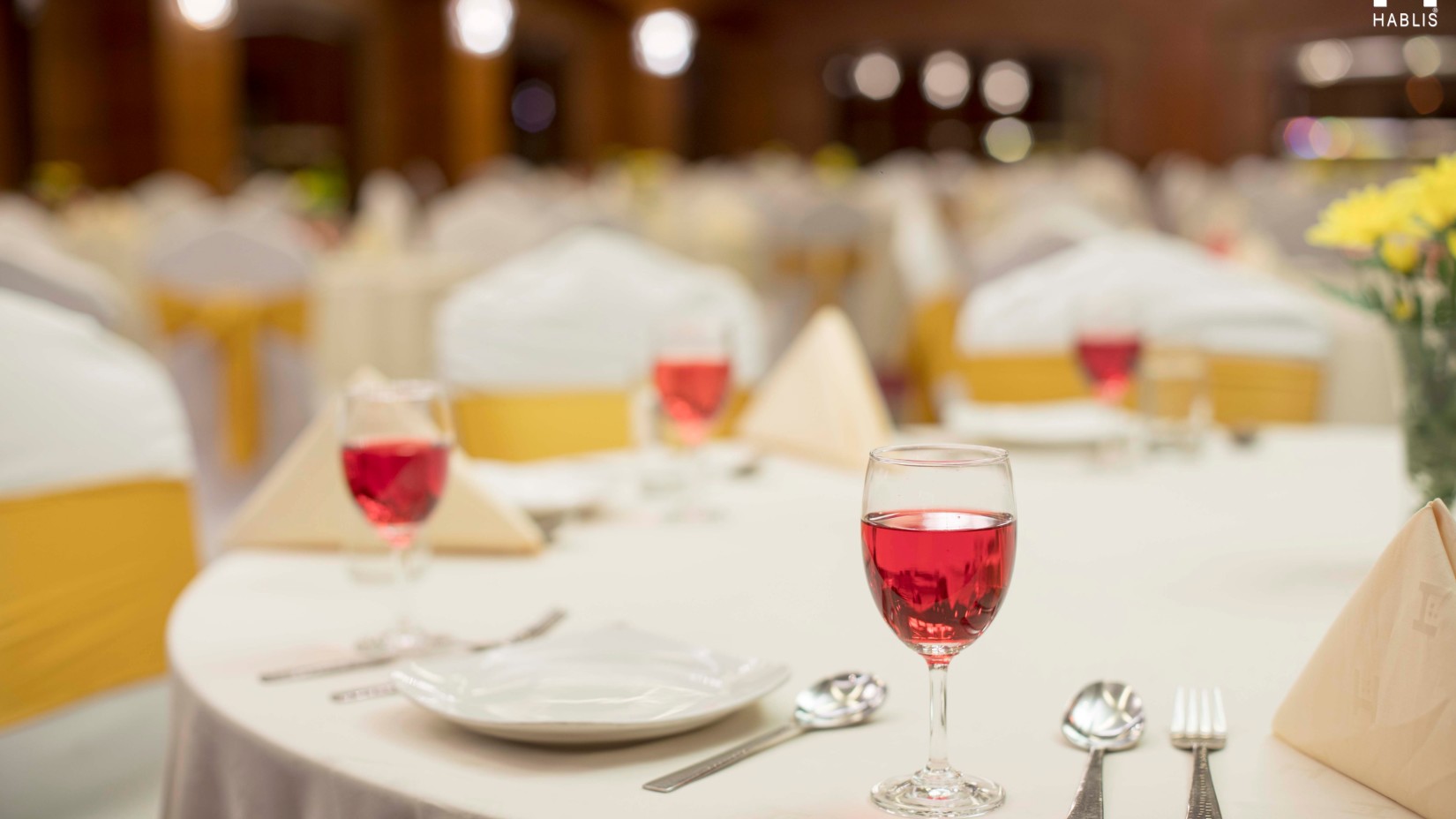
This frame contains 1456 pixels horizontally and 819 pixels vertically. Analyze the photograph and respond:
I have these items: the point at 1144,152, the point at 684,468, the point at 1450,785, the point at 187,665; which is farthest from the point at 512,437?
the point at 1144,152

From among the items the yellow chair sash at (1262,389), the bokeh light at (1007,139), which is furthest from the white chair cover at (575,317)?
the bokeh light at (1007,139)

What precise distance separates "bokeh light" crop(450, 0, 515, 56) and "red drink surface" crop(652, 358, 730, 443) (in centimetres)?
1204

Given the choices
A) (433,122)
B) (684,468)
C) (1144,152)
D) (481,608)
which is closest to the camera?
(481,608)

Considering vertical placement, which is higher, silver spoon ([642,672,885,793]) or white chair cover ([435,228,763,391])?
white chair cover ([435,228,763,391])

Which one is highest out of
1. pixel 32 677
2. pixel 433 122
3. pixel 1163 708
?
pixel 433 122

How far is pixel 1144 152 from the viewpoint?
16.9 m

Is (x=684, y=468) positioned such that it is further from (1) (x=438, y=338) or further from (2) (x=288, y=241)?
(2) (x=288, y=241)

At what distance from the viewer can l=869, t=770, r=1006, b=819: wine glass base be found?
695mm

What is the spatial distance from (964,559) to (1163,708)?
0.71ft

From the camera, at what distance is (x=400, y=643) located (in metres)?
0.99

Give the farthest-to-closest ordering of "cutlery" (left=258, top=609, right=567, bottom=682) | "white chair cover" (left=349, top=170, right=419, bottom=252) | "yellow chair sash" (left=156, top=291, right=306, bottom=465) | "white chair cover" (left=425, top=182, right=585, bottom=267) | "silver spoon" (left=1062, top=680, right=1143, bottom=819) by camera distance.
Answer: "white chair cover" (left=349, top=170, right=419, bottom=252), "white chair cover" (left=425, top=182, right=585, bottom=267), "yellow chair sash" (left=156, top=291, right=306, bottom=465), "cutlery" (left=258, top=609, right=567, bottom=682), "silver spoon" (left=1062, top=680, right=1143, bottom=819)

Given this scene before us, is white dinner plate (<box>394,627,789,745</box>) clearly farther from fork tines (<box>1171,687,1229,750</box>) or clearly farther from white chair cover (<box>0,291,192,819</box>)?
white chair cover (<box>0,291,192,819</box>)

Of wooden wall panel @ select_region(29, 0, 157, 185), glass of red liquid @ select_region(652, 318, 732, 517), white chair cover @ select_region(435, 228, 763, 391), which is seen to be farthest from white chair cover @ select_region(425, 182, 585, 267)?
glass of red liquid @ select_region(652, 318, 732, 517)

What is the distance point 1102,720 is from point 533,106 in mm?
17389
